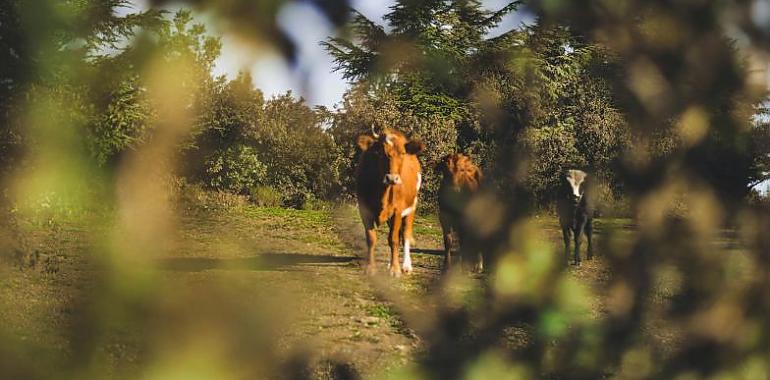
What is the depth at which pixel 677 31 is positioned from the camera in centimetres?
98

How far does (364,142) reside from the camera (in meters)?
0.92

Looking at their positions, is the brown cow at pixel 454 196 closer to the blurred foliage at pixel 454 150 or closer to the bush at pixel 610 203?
the blurred foliage at pixel 454 150

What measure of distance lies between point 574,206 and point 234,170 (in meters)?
0.42

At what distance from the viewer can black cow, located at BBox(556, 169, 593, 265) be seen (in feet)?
2.78

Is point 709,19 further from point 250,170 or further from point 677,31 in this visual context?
point 250,170

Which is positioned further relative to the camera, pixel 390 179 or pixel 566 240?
pixel 390 179

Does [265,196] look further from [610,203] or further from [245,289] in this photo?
[610,203]

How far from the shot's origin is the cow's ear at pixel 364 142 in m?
0.88

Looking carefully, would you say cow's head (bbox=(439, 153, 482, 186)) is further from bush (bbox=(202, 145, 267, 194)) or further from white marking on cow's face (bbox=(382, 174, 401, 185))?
white marking on cow's face (bbox=(382, 174, 401, 185))

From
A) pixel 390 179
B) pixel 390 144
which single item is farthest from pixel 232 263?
pixel 390 179

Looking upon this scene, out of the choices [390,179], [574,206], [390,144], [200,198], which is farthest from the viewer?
[390,179]

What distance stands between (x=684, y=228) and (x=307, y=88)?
1.70ft

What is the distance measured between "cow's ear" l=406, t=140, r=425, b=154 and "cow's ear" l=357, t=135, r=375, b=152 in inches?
2.1

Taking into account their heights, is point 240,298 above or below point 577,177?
below
